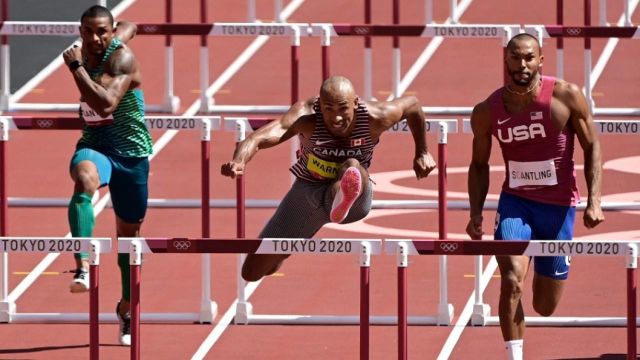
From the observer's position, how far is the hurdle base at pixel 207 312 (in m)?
13.5

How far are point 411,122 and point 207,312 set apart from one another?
7.14 ft

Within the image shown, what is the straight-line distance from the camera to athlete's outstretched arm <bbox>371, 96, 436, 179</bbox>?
12.1 meters

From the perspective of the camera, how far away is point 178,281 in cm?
1443

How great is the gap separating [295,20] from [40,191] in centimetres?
444

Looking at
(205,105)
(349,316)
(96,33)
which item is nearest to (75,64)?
(96,33)

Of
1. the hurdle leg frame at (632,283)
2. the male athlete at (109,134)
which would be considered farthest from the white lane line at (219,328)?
the hurdle leg frame at (632,283)

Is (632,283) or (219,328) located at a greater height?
(632,283)

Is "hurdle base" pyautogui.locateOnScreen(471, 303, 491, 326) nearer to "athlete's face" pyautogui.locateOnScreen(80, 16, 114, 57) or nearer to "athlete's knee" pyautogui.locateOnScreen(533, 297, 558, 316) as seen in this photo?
"athlete's knee" pyautogui.locateOnScreen(533, 297, 558, 316)

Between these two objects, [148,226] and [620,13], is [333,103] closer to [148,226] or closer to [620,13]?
[148,226]

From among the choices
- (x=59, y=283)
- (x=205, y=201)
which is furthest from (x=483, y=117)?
(x=59, y=283)

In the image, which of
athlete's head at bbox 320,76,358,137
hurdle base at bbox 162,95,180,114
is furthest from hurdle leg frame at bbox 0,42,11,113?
athlete's head at bbox 320,76,358,137

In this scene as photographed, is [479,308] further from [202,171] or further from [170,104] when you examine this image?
[170,104]

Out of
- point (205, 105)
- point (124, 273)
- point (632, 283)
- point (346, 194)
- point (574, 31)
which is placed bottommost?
point (124, 273)

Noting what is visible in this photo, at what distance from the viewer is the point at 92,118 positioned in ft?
42.3
